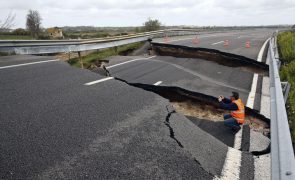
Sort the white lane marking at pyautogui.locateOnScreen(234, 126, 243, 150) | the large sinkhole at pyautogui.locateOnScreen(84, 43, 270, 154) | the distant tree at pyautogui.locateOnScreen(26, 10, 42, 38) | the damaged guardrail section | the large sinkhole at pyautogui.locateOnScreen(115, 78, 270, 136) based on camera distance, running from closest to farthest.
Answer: the white lane marking at pyautogui.locateOnScreen(234, 126, 243, 150) < the large sinkhole at pyautogui.locateOnScreen(84, 43, 270, 154) < the large sinkhole at pyautogui.locateOnScreen(115, 78, 270, 136) < the damaged guardrail section < the distant tree at pyautogui.locateOnScreen(26, 10, 42, 38)

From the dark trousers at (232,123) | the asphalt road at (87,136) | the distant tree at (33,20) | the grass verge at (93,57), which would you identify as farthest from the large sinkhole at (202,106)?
the distant tree at (33,20)

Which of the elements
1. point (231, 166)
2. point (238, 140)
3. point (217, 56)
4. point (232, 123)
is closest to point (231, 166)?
point (231, 166)

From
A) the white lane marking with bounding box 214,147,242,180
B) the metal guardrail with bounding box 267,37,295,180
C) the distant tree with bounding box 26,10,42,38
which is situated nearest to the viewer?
the metal guardrail with bounding box 267,37,295,180

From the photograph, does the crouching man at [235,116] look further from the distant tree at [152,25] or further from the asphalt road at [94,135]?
the distant tree at [152,25]

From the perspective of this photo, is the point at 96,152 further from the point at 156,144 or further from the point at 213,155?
the point at 213,155

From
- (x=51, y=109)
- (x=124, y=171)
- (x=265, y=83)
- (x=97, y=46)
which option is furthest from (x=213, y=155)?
(x=97, y=46)

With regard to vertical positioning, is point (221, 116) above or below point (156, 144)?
below

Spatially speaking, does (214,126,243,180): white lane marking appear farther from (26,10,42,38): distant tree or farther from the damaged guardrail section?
(26,10,42,38): distant tree

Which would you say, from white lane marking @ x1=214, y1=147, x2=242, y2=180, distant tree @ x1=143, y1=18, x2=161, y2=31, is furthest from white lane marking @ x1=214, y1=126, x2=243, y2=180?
distant tree @ x1=143, y1=18, x2=161, y2=31

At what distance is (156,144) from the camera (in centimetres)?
359

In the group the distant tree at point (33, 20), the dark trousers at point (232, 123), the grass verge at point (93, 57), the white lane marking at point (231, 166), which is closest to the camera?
the white lane marking at point (231, 166)

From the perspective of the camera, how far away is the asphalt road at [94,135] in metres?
2.95

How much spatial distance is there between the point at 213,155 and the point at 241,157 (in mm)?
482

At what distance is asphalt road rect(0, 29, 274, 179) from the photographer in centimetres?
295
